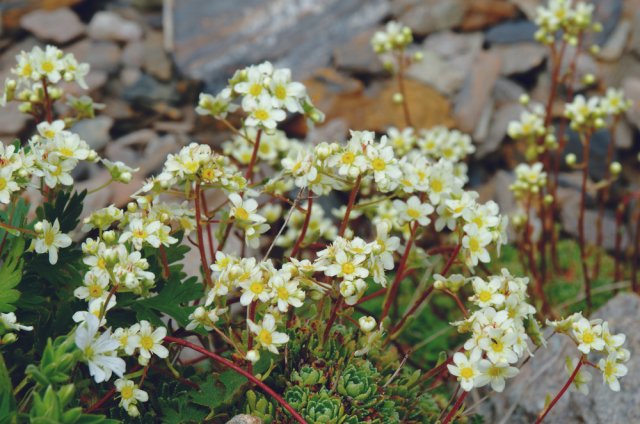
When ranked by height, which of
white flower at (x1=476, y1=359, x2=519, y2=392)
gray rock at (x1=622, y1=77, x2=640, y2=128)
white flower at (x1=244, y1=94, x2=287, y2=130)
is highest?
white flower at (x1=244, y1=94, x2=287, y2=130)

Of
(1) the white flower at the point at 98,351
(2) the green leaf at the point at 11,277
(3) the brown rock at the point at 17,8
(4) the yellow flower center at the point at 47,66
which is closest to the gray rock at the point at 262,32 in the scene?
(3) the brown rock at the point at 17,8

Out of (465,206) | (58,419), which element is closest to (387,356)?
(465,206)

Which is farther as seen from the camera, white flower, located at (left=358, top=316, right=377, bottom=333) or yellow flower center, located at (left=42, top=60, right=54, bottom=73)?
yellow flower center, located at (left=42, top=60, right=54, bottom=73)

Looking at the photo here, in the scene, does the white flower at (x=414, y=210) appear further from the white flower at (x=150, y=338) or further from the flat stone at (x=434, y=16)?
the flat stone at (x=434, y=16)

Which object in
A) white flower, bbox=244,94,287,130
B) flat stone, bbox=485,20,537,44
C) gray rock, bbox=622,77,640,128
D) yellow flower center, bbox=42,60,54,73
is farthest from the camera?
flat stone, bbox=485,20,537,44

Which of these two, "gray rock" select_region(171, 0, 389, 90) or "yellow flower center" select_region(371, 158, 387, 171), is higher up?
"yellow flower center" select_region(371, 158, 387, 171)

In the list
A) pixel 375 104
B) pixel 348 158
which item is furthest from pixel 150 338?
pixel 375 104

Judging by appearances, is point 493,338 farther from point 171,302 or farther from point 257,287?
point 171,302

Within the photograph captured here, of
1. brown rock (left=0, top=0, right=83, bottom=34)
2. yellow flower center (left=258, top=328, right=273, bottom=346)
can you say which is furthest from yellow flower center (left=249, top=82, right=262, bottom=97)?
brown rock (left=0, top=0, right=83, bottom=34)

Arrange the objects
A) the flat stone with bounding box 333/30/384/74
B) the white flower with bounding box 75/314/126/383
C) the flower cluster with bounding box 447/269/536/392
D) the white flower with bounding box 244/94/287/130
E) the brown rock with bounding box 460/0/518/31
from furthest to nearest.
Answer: the brown rock with bounding box 460/0/518/31 < the flat stone with bounding box 333/30/384/74 < the white flower with bounding box 244/94/287/130 < the flower cluster with bounding box 447/269/536/392 < the white flower with bounding box 75/314/126/383

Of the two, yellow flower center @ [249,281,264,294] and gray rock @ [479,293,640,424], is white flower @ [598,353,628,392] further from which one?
yellow flower center @ [249,281,264,294]
